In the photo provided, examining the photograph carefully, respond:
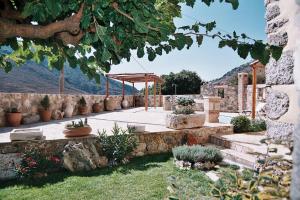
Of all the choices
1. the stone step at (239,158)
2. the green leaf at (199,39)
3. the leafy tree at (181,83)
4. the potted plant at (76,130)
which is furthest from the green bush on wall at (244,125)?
the leafy tree at (181,83)

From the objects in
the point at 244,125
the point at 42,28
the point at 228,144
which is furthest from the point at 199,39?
the point at 244,125

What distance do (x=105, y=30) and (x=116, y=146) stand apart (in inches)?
241

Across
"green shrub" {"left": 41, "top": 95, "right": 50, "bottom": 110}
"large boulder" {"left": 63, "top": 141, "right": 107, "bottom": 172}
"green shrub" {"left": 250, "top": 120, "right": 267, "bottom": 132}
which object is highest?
"green shrub" {"left": 41, "top": 95, "right": 50, "bottom": 110}

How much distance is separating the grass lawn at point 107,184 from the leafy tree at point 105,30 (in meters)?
3.18

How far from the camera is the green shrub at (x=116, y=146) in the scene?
699cm

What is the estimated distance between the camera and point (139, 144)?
7750 mm

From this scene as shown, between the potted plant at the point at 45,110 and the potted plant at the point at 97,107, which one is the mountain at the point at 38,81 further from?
the potted plant at the point at 45,110

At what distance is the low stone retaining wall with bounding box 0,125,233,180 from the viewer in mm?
6109

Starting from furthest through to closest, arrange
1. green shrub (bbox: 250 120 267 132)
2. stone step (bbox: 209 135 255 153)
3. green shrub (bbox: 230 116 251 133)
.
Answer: green shrub (bbox: 250 120 267 132) → green shrub (bbox: 230 116 251 133) → stone step (bbox: 209 135 255 153)

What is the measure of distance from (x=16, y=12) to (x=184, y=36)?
3.87ft

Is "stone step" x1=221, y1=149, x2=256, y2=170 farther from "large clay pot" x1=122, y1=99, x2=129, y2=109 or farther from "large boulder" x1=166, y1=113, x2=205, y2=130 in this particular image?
"large clay pot" x1=122, y1=99, x2=129, y2=109

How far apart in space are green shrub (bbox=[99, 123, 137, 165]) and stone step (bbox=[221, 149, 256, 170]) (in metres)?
2.65

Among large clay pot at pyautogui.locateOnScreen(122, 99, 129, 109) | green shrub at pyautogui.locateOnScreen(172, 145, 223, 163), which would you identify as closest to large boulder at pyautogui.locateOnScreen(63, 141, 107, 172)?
green shrub at pyautogui.locateOnScreen(172, 145, 223, 163)

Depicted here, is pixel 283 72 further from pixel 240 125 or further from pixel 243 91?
pixel 243 91
